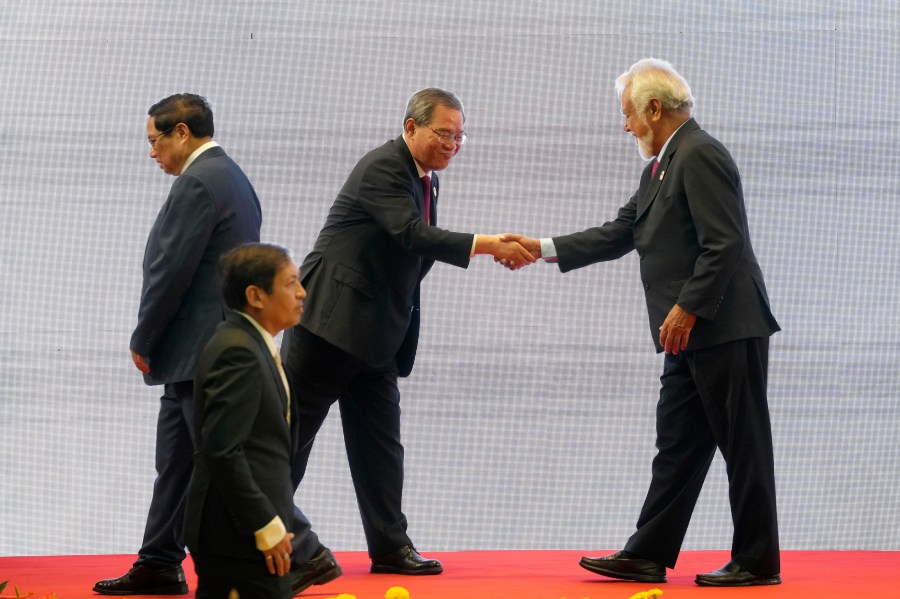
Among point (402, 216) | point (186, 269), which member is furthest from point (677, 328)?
point (186, 269)

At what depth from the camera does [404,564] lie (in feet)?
10.0

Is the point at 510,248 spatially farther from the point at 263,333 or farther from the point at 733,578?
the point at 263,333

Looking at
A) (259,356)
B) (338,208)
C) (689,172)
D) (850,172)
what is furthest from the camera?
(850,172)

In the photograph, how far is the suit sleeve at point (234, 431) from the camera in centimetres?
186

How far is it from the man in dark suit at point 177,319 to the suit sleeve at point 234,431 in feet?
2.85

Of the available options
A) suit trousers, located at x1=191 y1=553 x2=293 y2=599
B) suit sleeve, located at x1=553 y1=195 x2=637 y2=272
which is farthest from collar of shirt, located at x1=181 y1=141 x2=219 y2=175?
suit trousers, located at x1=191 y1=553 x2=293 y2=599

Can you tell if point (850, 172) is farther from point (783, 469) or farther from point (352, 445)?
point (352, 445)

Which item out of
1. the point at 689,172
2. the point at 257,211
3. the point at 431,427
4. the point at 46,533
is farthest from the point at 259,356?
the point at 46,533

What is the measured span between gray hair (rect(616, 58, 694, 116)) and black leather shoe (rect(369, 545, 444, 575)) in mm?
1231

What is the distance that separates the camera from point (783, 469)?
409cm

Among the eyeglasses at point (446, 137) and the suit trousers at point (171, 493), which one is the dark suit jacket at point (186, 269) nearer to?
the suit trousers at point (171, 493)

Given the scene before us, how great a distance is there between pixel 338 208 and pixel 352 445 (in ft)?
Result: 1.98

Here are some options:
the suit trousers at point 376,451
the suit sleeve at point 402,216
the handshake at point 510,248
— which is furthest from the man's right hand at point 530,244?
the suit trousers at point 376,451

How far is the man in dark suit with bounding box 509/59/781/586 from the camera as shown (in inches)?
109
